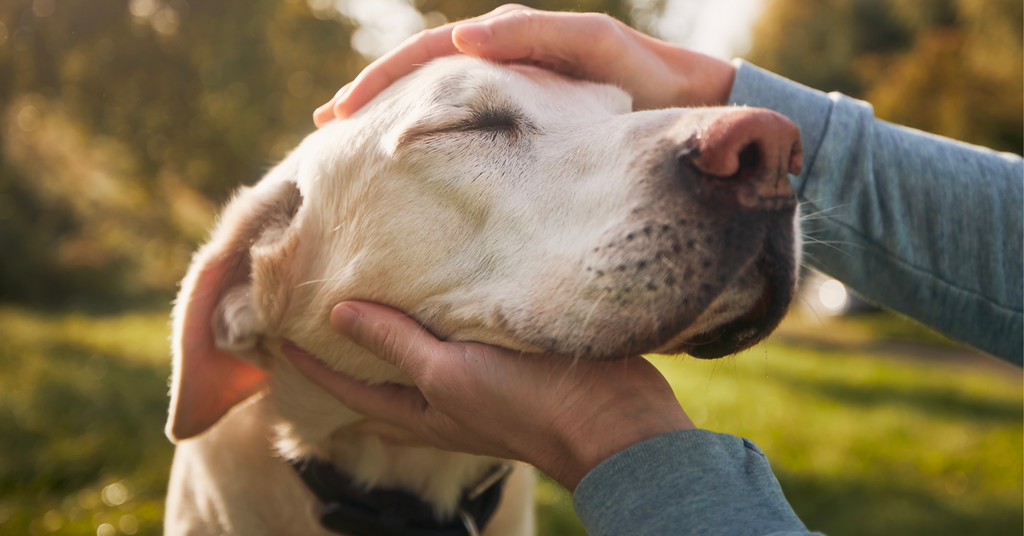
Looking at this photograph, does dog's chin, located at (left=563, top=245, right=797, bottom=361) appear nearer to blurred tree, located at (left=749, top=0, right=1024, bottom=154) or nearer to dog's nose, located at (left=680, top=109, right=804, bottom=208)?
dog's nose, located at (left=680, top=109, right=804, bottom=208)

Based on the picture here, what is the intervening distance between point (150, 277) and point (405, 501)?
18149 millimetres

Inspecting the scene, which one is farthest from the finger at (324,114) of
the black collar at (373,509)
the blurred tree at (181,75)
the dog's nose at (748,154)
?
the blurred tree at (181,75)

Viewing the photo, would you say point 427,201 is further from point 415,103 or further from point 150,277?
point 150,277

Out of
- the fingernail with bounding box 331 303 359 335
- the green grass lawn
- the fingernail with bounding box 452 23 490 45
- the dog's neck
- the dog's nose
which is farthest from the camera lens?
the green grass lawn

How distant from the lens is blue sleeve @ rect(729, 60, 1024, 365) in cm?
225

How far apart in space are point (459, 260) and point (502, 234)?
14 cm

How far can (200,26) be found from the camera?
7891 millimetres

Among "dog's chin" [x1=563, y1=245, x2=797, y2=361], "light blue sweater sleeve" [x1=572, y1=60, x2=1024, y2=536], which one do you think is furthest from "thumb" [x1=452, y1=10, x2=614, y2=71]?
"dog's chin" [x1=563, y1=245, x2=797, y2=361]

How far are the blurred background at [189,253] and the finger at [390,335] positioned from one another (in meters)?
0.55

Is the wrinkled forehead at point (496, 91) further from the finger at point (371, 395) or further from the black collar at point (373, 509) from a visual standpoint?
the black collar at point (373, 509)

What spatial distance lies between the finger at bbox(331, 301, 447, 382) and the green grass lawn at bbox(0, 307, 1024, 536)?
540mm

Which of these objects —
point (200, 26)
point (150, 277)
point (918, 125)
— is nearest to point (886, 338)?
point (918, 125)

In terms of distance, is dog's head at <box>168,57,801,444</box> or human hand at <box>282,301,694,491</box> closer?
dog's head at <box>168,57,801,444</box>

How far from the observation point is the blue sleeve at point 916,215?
7.38 feet
